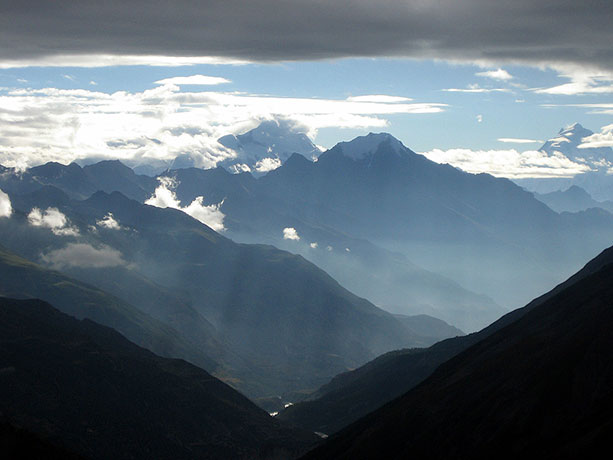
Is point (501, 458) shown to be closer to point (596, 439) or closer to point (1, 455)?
point (596, 439)

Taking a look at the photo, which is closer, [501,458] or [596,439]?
[596,439]

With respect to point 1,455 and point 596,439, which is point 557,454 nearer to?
point 596,439

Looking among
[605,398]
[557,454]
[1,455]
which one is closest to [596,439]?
[557,454]

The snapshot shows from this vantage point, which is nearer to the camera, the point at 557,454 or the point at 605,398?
the point at 557,454

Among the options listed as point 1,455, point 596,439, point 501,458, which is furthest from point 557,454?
point 1,455

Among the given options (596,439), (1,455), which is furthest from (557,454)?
(1,455)

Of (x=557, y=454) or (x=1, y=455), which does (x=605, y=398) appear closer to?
(x=557, y=454)

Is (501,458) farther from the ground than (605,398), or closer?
closer
